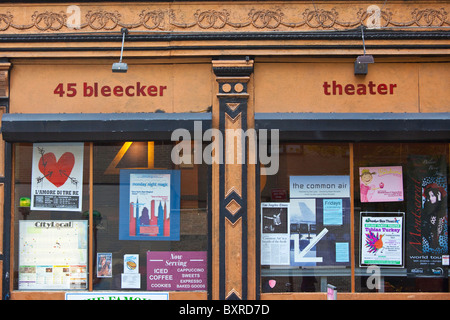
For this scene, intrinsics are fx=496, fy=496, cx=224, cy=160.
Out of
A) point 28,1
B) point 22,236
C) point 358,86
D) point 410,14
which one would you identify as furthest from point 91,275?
point 410,14

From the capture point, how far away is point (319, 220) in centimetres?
788

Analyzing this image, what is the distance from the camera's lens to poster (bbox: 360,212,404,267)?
7840 millimetres

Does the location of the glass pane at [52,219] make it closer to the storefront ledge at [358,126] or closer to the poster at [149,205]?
the poster at [149,205]

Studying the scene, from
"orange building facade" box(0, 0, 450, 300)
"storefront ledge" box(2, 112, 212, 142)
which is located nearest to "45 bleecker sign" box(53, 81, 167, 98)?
"orange building facade" box(0, 0, 450, 300)

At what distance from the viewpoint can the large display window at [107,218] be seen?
7805 mm

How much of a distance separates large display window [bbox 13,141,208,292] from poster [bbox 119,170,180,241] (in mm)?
16

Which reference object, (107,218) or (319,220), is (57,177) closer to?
(107,218)

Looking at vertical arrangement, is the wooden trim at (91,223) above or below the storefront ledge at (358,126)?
below

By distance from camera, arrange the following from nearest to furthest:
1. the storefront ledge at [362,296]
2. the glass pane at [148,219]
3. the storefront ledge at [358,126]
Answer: the storefront ledge at [358,126]
the storefront ledge at [362,296]
the glass pane at [148,219]

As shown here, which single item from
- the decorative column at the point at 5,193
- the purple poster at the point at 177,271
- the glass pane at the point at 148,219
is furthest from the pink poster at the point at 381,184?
the decorative column at the point at 5,193

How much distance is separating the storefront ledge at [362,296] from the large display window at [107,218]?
1293 millimetres

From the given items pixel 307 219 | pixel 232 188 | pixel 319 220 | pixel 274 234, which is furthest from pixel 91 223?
pixel 319 220

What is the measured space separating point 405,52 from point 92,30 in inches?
193
